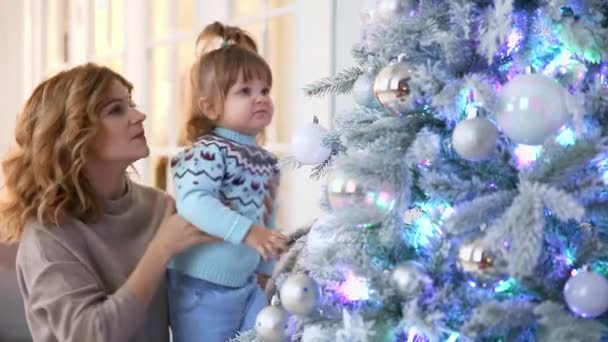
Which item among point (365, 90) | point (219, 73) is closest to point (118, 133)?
point (219, 73)

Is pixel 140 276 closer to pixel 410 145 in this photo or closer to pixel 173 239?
pixel 173 239

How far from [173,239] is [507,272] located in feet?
2.83

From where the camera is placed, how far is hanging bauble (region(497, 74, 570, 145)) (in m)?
0.81

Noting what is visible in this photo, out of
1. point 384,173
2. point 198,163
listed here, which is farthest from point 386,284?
point 198,163

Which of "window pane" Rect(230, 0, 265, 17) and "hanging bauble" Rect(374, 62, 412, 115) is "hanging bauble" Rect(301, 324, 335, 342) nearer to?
"hanging bauble" Rect(374, 62, 412, 115)

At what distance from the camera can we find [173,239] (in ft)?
5.16

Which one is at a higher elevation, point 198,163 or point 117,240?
point 198,163

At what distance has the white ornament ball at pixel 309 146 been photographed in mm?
1129

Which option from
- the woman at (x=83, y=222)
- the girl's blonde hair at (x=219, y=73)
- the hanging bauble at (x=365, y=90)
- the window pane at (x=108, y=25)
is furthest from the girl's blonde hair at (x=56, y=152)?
the window pane at (x=108, y=25)

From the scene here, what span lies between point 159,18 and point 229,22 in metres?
0.61

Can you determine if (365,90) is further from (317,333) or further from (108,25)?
(108,25)

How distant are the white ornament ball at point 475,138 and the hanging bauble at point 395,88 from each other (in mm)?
92

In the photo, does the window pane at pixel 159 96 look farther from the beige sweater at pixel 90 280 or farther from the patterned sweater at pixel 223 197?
the patterned sweater at pixel 223 197

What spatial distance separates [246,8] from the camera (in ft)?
7.89
